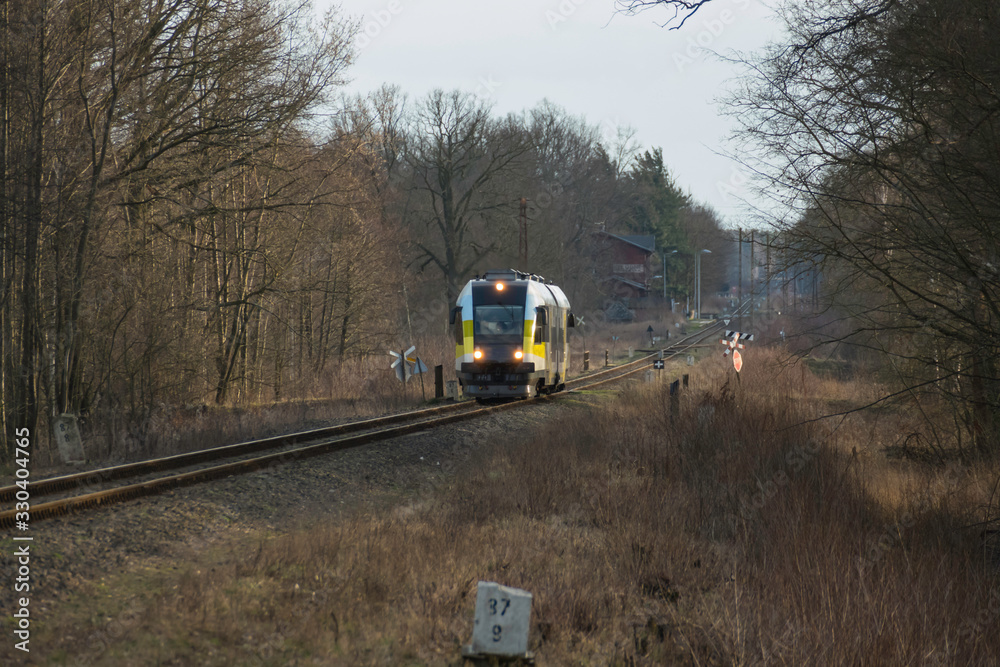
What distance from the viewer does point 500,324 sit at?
60.4 feet

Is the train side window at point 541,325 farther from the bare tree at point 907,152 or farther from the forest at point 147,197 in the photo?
the bare tree at point 907,152

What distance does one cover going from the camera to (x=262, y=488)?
28.0 feet

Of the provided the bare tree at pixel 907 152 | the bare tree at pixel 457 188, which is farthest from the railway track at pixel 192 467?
the bare tree at pixel 457 188

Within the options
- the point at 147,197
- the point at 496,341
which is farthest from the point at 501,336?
the point at 147,197

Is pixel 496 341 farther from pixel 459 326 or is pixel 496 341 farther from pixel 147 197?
pixel 147 197

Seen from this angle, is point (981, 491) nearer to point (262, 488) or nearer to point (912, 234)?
point (912, 234)

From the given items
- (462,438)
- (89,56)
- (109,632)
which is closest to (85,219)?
(89,56)

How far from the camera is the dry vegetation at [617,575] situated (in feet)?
15.0

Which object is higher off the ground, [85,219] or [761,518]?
[85,219]

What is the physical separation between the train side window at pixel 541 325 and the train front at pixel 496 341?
0.36m

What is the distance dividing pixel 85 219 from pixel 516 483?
29.8 feet

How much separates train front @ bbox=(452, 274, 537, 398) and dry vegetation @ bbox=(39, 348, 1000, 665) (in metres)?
7.99

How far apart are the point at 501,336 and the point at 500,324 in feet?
0.92

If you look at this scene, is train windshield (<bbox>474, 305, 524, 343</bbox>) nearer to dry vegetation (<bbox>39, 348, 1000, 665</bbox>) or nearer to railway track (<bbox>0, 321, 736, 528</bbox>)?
railway track (<bbox>0, 321, 736, 528</bbox>)
